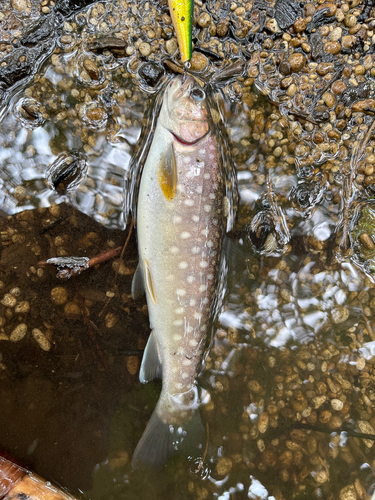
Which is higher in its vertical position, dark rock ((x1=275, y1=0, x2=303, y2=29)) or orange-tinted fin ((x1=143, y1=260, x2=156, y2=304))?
dark rock ((x1=275, y1=0, x2=303, y2=29))

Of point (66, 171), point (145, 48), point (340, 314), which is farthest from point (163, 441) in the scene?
point (145, 48)

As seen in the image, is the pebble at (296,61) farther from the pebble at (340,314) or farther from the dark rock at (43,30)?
the pebble at (340,314)

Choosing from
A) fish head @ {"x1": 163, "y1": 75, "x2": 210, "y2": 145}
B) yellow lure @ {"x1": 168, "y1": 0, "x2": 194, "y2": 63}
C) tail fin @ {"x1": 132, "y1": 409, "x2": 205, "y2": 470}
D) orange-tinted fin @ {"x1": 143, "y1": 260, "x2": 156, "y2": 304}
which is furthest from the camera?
tail fin @ {"x1": 132, "y1": 409, "x2": 205, "y2": 470}

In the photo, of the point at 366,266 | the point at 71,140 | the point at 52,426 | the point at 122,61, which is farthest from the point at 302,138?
the point at 52,426

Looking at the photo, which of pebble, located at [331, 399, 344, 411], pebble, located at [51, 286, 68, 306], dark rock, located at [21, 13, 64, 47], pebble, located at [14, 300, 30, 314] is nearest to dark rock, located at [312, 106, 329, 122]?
Answer: dark rock, located at [21, 13, 64, 47]

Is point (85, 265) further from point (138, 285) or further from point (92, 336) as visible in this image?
point (92, 336)

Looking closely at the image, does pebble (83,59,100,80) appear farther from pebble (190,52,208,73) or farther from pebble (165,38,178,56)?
pebble (190,52,208,73)
